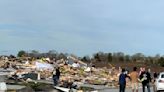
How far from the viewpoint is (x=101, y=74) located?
228 feet

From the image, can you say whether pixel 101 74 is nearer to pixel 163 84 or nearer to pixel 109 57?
pixel 163 84

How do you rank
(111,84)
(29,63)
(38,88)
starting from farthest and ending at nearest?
(29,63) → (111,84) → (38,88)

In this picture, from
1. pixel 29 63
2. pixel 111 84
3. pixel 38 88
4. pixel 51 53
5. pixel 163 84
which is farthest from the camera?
pixel 51 53

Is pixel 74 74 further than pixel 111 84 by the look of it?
Yes

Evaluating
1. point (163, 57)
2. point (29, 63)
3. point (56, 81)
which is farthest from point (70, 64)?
point (163, 57)

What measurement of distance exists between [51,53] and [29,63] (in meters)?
35.5

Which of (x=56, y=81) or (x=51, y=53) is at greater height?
(x=51, y=53)

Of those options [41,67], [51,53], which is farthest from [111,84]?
[51,53]

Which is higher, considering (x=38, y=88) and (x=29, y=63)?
(x=29, y=63)

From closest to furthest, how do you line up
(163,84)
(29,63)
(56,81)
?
(163,84)
(56,81)
(29,63)

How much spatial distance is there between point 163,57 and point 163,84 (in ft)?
254

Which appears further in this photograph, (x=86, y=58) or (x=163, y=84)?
(x=86, y=58)

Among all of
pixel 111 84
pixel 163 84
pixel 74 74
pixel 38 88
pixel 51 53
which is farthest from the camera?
pixel 51 53

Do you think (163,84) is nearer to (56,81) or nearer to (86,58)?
(56,81)
